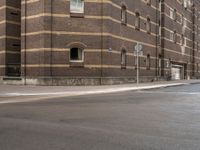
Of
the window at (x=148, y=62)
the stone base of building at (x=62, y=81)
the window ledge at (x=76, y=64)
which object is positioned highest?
the window at (x=148, y=62)

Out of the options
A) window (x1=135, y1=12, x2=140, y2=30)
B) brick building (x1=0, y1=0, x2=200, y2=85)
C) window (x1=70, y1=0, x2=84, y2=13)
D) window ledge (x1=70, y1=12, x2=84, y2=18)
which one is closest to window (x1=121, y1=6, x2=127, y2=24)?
brick building (x1=0, y1=0, x2=200, y2=85)

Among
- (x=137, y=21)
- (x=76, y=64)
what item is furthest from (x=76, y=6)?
(x=137, y=21)

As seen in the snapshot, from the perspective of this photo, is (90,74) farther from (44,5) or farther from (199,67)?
(199,67)

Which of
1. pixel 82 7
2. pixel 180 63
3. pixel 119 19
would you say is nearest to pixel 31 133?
pixel 82 7

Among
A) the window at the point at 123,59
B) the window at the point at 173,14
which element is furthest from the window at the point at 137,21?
the window at the point at 173,14

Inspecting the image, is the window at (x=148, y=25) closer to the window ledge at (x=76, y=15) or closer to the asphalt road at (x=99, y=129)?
the window ledge at (x=76, y=15)

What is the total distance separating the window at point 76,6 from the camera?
3256 centimetres

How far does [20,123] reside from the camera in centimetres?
1025

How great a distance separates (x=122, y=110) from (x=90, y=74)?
1925 cm

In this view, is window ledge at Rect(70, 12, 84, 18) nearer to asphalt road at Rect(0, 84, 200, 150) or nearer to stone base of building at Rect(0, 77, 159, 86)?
stone base of building at Rect(0, 77, 159, 86)

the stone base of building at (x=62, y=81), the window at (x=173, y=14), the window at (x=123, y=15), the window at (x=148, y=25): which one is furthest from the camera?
the window at (x=173, y=14)

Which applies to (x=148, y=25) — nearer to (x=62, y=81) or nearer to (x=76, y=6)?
(x=76, y=6)

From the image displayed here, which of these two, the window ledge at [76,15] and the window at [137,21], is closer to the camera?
the window ledge at [76,15]

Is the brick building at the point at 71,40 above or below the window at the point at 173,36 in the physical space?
below
